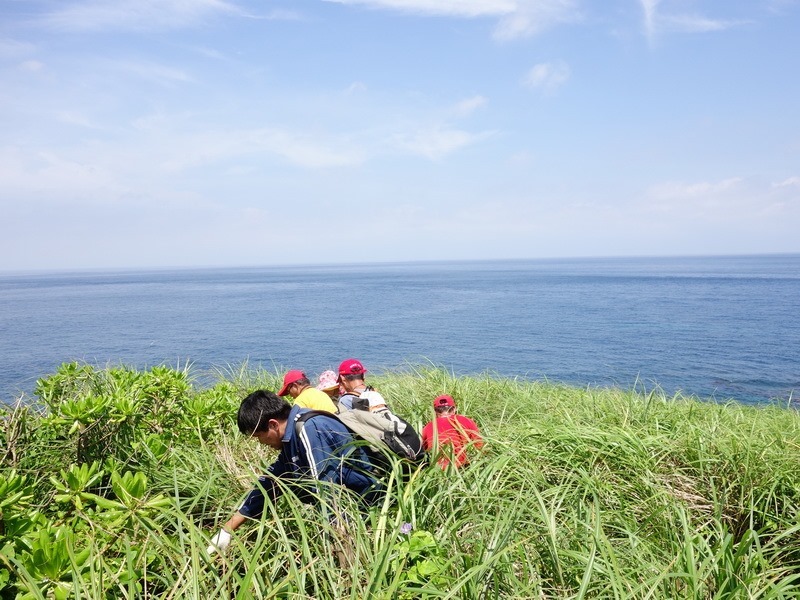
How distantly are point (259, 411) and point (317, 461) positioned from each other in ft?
1.78

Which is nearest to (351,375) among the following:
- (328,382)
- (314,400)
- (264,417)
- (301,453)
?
(314,400)

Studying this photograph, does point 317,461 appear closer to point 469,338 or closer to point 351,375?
point 351,375

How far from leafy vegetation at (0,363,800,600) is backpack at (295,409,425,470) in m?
0.18

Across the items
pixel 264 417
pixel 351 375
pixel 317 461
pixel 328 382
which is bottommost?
pixel 328 382

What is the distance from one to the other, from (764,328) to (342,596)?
1834 inches

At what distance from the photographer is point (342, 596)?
219 cm

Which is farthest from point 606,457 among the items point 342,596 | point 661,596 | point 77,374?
point 77,374

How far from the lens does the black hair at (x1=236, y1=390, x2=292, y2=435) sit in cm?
317

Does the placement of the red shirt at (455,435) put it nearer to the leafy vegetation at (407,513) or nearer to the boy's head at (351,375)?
the leafy vegetation at (407,513)

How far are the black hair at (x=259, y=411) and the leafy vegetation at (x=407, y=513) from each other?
1.38 ft

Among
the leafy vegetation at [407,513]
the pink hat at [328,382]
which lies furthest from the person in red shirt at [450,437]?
the pink hat at [328,382]

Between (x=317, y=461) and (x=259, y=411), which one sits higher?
(x=259, y=411)

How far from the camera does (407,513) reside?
8.89ft

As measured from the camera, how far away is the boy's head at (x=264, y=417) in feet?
10.4
